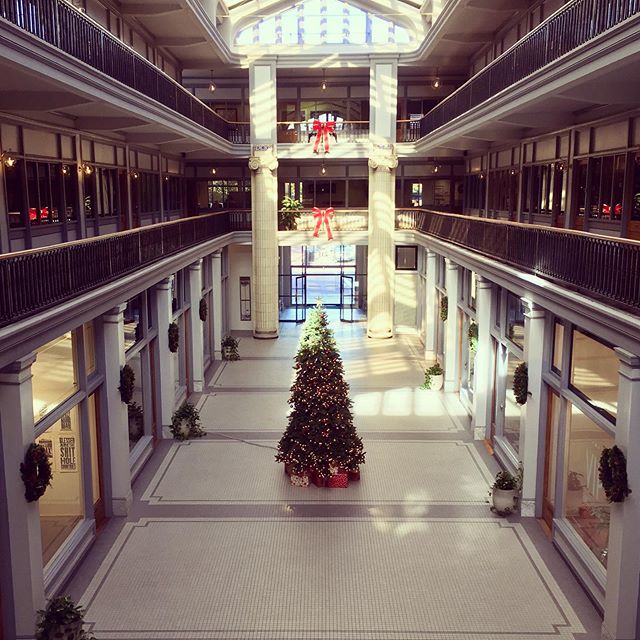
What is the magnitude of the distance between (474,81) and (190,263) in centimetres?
869

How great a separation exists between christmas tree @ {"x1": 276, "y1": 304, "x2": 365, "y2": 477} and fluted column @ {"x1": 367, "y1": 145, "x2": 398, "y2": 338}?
48.8 feet

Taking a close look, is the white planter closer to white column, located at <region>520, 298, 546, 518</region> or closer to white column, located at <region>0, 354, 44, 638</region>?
white column, located at <region>520, 298, 546, 518</region>

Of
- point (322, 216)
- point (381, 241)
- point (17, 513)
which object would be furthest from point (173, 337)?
point (381, 241)

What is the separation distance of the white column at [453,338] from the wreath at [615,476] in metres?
12.1

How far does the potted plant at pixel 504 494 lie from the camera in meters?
13.2

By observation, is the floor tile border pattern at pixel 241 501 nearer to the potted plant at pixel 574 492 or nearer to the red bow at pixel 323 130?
the potted plant at pixel 574 492

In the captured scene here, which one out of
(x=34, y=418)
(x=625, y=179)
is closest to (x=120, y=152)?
(x=34, y=418)

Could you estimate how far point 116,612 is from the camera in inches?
404

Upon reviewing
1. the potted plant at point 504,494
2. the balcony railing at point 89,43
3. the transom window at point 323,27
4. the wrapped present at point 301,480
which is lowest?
the wrapped present at point 301,480

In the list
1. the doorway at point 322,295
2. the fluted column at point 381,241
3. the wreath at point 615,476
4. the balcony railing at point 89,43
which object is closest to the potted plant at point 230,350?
the fluted column at point 381,241

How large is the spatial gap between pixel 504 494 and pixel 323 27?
69.5 ft

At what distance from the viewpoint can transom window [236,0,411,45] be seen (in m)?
28.3

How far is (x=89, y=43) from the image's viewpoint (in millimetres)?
12141

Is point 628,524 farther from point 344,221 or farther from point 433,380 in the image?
point 344,221
